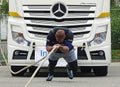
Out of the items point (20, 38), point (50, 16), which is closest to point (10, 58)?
point (20, 38)

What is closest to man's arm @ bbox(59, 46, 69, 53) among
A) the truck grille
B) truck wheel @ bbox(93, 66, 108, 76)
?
the truck grille

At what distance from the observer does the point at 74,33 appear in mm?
15227

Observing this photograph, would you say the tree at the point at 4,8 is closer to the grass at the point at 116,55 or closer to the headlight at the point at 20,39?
the grass at the point at 116,55

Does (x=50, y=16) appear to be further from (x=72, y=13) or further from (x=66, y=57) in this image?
(x=66, y=57)

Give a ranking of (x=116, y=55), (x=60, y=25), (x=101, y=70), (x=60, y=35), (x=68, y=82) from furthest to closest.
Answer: (x=116, y=55) → (x=101, y=70) → (x=60, y=25) → (x=68, y=82) → (x=60, y=35)

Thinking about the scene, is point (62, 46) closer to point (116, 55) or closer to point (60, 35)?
point (60, 35)

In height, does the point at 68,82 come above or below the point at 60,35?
below

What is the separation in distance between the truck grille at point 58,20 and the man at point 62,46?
1239 millimetres

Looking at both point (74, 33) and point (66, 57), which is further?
point (74, 33)

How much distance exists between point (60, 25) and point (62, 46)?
163cm

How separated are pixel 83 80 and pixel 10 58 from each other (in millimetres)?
2111

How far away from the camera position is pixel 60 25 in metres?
15.1

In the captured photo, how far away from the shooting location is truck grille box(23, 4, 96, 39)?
49.7ft

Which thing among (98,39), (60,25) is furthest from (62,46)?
(98,39)
